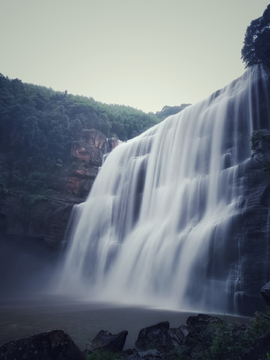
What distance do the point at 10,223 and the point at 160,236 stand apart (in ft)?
51.3

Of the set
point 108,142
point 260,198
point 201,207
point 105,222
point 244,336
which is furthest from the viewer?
point 108,142

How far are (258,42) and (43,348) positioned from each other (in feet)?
70.4

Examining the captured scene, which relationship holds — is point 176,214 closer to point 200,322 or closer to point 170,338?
point 200,322

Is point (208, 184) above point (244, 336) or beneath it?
above

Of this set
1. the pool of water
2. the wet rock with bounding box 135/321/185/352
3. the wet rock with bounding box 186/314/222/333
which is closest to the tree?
the pool of water

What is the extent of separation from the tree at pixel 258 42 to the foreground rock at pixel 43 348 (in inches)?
788

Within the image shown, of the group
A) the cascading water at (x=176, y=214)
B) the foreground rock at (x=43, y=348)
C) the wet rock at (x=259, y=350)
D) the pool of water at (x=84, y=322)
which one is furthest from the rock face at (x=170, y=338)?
the cascading water at (x=176, y=214)

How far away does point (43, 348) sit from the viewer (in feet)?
17.1

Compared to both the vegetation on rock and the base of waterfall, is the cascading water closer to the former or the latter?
the vegetation on rock

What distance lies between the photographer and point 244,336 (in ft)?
19.6

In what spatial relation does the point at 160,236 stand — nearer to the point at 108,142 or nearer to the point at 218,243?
the point at 218,243

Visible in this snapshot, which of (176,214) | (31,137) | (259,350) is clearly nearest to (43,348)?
(259,350)

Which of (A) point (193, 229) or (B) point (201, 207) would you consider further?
(B) point (201, 207)

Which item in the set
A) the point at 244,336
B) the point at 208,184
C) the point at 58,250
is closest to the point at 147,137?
the point at 208,184
